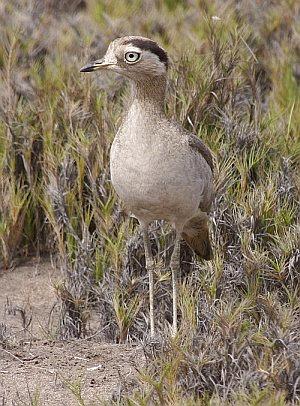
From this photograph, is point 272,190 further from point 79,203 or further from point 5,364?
point 5,364

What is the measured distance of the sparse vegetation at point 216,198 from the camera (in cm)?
468

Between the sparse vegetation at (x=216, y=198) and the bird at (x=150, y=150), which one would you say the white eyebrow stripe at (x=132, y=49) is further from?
the sparse vegetation at (x=216, y=198)

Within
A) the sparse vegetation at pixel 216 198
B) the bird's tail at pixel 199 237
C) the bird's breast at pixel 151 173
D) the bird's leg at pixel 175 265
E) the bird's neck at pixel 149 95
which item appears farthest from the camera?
the bird's tail at pixel 199 237

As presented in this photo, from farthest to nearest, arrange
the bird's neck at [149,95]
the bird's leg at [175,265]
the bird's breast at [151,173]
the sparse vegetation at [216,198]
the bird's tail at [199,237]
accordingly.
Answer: the bird's tail at [199,237] < the bird's leg at [175,265] < the bird's neck at [149,95] < the bird's breast at [151,173] < the sparse vegetation at [216,198]

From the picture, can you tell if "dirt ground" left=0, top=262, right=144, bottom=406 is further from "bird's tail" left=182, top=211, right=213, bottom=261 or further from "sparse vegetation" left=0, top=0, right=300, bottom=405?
"bird's tail" left=182, top=211, right=213, bottom=261

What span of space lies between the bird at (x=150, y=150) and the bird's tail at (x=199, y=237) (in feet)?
1.41

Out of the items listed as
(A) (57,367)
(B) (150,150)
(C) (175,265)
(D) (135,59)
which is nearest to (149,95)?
(D) (135,59)

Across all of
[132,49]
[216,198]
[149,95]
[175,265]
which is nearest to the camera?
[132,49]

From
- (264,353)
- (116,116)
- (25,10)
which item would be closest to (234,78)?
(116,116)

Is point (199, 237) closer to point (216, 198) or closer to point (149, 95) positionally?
point (216, 198)

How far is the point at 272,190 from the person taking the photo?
6.18m

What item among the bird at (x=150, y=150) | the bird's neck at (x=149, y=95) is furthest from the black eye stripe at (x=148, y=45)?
the bird's neck at (x=149, y=95)

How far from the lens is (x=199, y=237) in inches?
237

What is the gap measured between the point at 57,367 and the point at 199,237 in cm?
127
